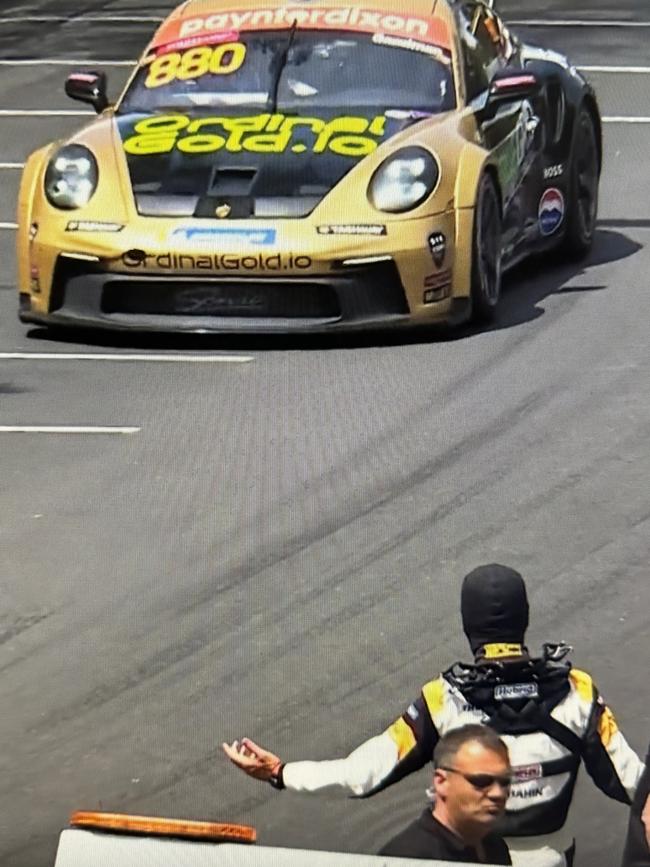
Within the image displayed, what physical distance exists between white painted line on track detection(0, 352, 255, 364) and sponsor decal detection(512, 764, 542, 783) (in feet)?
22.3

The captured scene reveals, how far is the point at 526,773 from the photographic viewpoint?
5066mm

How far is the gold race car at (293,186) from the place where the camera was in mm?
11641

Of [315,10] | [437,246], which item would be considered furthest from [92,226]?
[315,10]

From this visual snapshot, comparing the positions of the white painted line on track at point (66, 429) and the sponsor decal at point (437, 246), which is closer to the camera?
the white painted line on track at point (66, 429)

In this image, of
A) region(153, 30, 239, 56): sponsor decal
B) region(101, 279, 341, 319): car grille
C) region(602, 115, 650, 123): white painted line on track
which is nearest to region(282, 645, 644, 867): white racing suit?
region(101, 279, 341, 319): car grille

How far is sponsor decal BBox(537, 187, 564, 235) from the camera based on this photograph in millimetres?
13422

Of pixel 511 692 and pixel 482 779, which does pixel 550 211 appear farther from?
pixel 482 779

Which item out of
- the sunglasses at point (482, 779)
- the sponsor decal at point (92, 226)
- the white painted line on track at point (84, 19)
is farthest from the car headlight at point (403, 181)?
the white painted line on track at point (84, 19)

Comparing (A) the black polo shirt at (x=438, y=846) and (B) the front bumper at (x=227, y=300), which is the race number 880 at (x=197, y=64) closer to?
(B) the front bumper at (x=227, y=300)

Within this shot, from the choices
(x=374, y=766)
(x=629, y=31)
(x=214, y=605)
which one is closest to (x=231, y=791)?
(x=214, y=605)

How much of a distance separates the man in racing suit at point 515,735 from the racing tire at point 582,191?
8698mm

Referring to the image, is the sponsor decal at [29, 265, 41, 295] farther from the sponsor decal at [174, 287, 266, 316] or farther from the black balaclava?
the black balaclava

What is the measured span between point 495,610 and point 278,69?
7992 millimetres

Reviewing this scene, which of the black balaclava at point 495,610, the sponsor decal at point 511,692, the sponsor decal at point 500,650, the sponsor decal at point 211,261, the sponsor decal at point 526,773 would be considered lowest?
the sponsor decal at point 211,261
